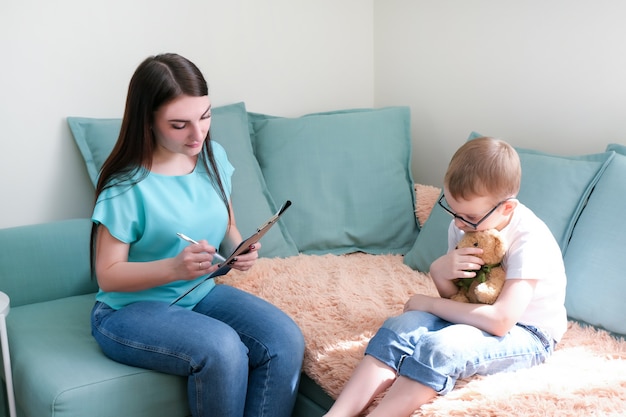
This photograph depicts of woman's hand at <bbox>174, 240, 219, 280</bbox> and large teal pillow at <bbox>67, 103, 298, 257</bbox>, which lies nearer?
woman's hand at <bbox>174, 240, 219, 280</bbox>

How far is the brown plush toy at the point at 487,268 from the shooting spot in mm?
1562

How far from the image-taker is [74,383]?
1651 mm

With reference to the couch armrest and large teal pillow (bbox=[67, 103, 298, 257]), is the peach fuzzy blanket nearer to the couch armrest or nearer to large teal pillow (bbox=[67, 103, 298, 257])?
large teal pillow (bbox=[67, 103, 298, 257])

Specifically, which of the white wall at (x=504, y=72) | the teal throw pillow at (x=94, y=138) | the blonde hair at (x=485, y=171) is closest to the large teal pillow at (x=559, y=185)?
the white wall at (x=504, y=72)

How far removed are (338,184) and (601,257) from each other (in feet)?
3.36

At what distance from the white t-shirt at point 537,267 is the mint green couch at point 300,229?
0.83 feet

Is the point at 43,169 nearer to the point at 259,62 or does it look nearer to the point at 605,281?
the point at 259,62

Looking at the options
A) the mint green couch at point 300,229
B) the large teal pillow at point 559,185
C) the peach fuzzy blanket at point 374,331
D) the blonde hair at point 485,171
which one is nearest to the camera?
the peach fuzzy blanket at point 374,331

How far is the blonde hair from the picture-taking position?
1518mm

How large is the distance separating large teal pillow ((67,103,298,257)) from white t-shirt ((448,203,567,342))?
1.04 m

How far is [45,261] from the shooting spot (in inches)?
89.7

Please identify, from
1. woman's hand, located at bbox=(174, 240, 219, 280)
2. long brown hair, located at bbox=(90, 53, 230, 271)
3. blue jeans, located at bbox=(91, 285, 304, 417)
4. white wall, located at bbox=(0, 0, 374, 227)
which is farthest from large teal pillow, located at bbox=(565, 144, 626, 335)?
white wall, located at bbox=(0, 0, 374, 227)

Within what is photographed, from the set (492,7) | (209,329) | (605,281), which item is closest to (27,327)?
(209,329)

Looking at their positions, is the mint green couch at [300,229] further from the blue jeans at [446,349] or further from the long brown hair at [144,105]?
the long brown hair at [144,105]
